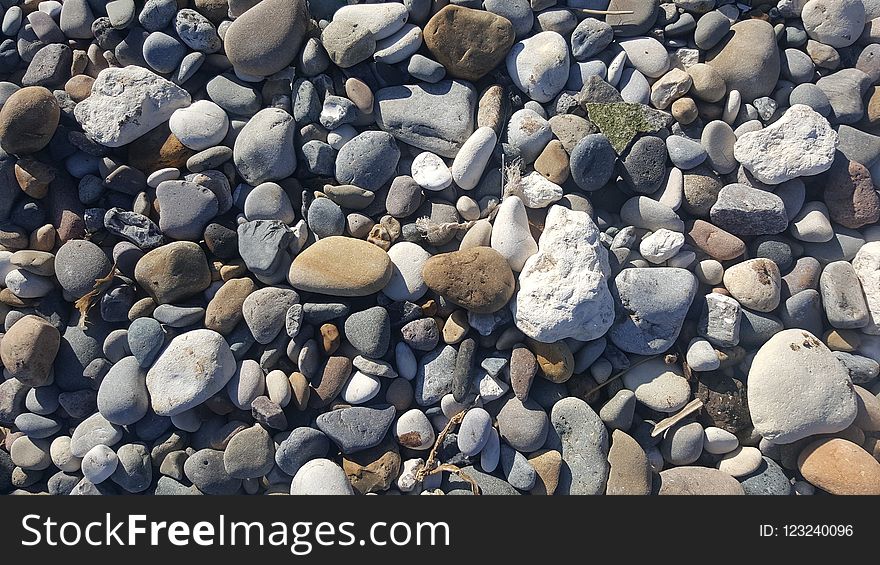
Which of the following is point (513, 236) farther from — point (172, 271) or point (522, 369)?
point (172, 271)

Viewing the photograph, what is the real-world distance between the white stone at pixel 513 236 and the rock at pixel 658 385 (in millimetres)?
687

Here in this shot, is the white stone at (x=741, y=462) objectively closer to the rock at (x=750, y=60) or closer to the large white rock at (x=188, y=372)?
the rock at (x=750, y=60)

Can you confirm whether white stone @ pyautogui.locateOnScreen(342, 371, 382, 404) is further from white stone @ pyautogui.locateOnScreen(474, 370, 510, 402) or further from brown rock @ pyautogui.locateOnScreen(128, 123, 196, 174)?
brown rock @ pyautogui.locateOnScreen(128, 123, 196, 174)

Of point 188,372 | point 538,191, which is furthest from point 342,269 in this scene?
point 538,191

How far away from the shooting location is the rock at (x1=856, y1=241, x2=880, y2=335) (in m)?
2.37

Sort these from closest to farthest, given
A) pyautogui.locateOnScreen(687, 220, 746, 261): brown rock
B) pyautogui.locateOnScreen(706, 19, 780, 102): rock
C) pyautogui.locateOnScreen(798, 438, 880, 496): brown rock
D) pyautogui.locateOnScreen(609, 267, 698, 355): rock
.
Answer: pyautogui.locateOnScreen(798, 438, 880, 496): brown rock
pyautogui.locateOnScreen(609, 267, 698, 355): rock
pyautogui.locateOnScreen(687, 220, 746, 261): brown rock
pyautogui.locateOnScreen(706, 19, 780, 102): rock

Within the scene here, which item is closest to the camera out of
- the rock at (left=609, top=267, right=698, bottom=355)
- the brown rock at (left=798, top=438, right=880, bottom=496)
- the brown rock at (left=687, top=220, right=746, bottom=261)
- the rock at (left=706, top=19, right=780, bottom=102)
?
the brown rock at (left=798, top=438, right=880, bottom=496)

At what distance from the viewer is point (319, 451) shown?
2.32 metres

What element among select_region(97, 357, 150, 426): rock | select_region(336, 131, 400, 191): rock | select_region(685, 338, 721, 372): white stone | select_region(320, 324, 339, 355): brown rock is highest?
select_region(336, 131, 400, 191): rock

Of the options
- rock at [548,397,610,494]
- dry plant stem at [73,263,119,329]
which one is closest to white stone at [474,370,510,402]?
rock at [548,397,610,494]

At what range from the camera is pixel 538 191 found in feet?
7.86

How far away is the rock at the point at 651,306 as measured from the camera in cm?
230

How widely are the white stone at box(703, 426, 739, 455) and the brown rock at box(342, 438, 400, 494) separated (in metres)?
1.34

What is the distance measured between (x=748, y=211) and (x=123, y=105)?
9.12 feet
